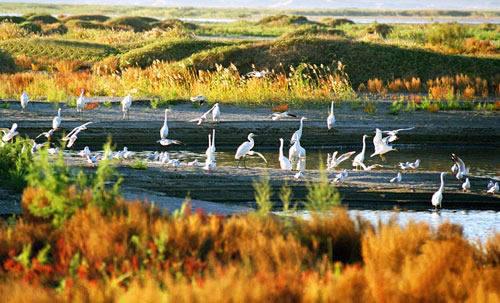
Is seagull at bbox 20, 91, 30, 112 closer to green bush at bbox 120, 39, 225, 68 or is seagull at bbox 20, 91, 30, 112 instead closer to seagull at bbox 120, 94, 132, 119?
seagull at bbox 120, 94, 132, 119

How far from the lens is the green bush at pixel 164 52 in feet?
159

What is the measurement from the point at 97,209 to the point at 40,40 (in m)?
45.9

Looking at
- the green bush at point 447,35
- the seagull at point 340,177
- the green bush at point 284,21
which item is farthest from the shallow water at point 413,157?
the green bush at point 284,21

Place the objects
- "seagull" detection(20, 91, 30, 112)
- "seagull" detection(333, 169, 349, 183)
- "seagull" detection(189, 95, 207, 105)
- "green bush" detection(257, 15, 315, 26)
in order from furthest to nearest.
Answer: "green bush" detection(257, 15, 315, 26)
"seagull" detection(189, 95, 207, 105)
"seagull" detection(20, 91, 30, 112)
"seagull" detection(333, 169, 349, 183)

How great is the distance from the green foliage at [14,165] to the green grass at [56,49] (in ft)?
110

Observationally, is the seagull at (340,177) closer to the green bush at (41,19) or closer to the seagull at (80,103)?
the seagull at (80,103)

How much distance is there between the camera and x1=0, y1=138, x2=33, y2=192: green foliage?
17.5m

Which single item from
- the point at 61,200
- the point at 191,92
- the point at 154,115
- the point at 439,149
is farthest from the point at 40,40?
the point at 61,200

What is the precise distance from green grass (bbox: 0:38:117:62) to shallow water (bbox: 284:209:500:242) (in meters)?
35.3

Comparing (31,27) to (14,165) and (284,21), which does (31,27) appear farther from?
(14,165)

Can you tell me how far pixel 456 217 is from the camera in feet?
61.3

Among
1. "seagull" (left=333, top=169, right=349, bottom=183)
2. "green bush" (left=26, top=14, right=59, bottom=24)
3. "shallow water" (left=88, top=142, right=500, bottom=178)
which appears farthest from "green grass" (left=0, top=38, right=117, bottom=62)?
"seagull" (left=333, top=169, right=349, bottom=183)

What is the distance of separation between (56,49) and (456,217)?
39.2 meters

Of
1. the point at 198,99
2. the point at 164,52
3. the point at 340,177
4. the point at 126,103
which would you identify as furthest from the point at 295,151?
the point at 164,52
